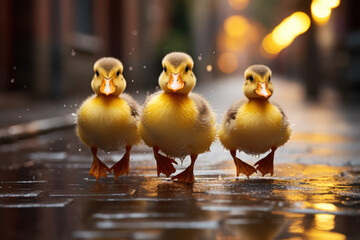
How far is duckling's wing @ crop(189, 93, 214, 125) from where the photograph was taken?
4598 mm

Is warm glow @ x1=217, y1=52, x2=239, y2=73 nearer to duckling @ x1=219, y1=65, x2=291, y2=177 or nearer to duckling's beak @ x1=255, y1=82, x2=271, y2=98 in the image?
duckling @ x1=219, y1=65, x2=291, y2=177

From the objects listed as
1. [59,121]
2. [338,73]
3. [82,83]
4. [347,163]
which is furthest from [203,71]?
[347,163]

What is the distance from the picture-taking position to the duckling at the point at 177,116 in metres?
4.51

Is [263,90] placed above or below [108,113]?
above

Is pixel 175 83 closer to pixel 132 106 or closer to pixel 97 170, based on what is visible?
pixel 132 106

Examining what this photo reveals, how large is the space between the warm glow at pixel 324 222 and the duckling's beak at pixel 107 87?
1.80m

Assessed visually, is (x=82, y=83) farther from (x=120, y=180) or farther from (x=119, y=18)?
(x=120, y=180)

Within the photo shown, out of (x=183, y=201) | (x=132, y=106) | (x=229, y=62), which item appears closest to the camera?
(x=183, y=201)

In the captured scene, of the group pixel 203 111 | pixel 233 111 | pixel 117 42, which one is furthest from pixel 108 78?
pixel 117 42

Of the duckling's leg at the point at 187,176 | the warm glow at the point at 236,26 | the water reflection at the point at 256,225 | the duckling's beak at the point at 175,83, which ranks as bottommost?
the water reflection at the point at 256,225

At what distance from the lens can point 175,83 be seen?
4457mm

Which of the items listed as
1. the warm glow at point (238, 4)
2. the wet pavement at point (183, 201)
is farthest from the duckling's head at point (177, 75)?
the warm glow at point (238, 4)

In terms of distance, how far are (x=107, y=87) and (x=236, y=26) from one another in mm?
104865

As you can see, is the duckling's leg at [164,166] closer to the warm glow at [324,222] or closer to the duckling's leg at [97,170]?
the duckling's leg at [97,170]
